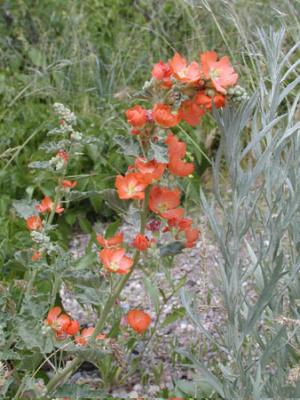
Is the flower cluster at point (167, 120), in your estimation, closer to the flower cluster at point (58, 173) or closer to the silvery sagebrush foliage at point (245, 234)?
the silvery sagebrush foliage at point (245, 234)

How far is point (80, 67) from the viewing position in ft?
14.7

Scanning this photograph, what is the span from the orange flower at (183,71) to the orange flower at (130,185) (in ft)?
0.68

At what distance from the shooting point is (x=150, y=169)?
62.5 inches

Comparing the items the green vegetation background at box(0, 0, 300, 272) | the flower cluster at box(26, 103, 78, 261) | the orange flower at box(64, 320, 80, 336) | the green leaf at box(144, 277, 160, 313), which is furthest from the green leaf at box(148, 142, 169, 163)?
the green vegetation background at box(0, 0, 300, 272)

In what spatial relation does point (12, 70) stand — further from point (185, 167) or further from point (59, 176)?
point (185, 167)

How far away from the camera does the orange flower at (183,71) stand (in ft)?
5.12

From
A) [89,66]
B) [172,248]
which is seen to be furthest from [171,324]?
[89,66]

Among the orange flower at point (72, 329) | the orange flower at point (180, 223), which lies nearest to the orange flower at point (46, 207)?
the orange flower at point (72, 329)

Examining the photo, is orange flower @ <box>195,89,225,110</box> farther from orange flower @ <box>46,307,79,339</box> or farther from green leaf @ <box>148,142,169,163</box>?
orange flower @ <box>46,307,79,339</box>

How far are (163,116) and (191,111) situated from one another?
0.24 ft

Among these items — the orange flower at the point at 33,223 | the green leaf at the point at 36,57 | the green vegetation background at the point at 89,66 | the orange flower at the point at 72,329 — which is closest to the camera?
the orange flower at the point at 72,329

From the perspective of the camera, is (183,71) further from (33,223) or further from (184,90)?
(33,223)

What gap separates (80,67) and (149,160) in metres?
2.99

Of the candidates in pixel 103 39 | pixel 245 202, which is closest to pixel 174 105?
pixel 245 202
